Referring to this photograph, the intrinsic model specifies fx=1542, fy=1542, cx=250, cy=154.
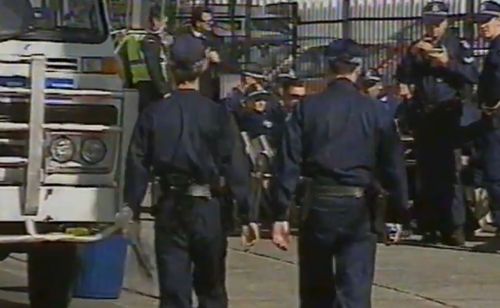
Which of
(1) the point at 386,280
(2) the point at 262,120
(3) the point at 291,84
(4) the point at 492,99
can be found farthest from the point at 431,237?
(3) the point at 291,84

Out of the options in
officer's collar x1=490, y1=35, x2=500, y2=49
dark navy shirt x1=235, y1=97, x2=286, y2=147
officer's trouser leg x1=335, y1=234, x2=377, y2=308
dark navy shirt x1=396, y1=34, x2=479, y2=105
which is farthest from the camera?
dark navy shirt x1=235, y1=97, x2=286, y2=147

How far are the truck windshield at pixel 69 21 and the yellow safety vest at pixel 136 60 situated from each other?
0.94 meters

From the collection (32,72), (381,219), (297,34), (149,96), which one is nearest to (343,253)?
(381,219)

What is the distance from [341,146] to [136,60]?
16.0 ft

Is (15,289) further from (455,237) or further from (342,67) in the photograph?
(342,67)

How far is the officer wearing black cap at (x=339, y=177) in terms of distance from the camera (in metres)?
8.66

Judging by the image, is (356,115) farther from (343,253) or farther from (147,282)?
(147,282)

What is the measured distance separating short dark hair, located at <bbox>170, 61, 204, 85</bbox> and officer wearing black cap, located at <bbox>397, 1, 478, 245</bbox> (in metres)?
5.49

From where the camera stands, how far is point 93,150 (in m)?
10.0

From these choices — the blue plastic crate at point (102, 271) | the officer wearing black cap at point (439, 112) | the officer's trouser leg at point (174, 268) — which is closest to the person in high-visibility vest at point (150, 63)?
the blue plastic crate at point (102, 271)

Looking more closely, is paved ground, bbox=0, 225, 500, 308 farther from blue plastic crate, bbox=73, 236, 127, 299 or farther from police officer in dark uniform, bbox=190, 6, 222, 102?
police officer in dark uniform, bbox=190, 6, 222, 102

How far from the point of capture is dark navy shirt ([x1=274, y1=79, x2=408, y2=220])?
867cm

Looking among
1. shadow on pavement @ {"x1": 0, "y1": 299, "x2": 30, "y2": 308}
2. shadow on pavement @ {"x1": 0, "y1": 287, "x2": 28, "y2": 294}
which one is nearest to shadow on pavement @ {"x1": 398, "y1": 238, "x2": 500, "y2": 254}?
shadow on pavement @ {"x1": 0, "y1": 287, "x2": 28, "y2": 294}

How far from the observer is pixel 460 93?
46.3ft
